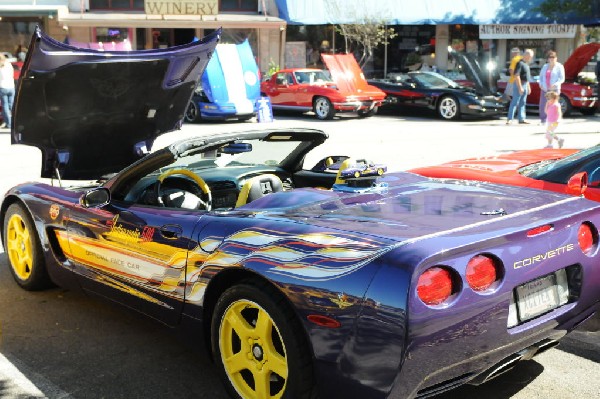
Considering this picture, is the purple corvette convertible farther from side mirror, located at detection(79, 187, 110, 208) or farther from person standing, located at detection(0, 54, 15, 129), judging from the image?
person standing, located at detection(0, 54, 15, 129)

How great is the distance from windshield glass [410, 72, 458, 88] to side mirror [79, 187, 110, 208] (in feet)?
55.4

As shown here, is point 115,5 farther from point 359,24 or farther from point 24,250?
point 24,250

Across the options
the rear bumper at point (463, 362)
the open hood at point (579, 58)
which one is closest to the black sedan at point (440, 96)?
the open hood at point (579, 58)

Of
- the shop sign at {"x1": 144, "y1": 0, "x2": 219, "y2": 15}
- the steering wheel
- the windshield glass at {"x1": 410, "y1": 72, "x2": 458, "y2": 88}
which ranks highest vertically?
the shop sign at {"x1": 144, "y1": 0, "x2": 219, "y2": 15}

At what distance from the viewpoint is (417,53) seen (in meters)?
30.8

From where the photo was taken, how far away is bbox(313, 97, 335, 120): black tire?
2009cm

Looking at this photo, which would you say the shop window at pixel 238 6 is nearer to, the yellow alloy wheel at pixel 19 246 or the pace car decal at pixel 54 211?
the yellow alloy wheel at pixel 19 246

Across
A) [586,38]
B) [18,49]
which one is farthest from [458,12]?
[18,49]

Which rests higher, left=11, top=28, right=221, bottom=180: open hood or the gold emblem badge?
left=11, top=28, right=221, bottom=180: open hood

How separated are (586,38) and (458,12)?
7273mm

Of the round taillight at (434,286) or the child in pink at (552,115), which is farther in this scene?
the child in pink at (552,115)

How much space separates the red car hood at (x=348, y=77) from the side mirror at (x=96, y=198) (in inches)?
627

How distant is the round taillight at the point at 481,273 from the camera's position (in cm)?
306

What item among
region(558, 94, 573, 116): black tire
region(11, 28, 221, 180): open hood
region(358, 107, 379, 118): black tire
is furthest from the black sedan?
region(11, 28, 221, 180): open hood
